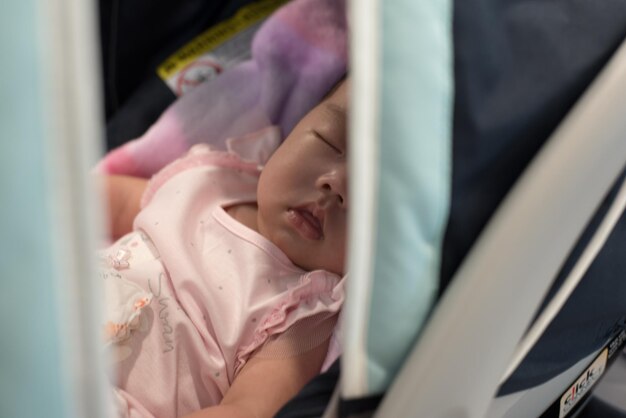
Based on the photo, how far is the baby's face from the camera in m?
0.88

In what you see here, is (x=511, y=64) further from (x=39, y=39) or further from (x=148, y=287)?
(x=148, y=287)

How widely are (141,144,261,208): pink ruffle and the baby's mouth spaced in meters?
0.20

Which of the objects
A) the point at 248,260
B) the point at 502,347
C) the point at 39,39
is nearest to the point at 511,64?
the point at 502,347

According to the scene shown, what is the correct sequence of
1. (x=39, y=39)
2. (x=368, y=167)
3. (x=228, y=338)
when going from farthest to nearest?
(x=228, y=338), (x=368, y=167), (x=39, y=39)

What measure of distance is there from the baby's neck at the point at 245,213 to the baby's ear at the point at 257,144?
4.1 inches

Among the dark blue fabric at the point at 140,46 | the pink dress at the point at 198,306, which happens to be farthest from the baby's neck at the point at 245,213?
the dark blue fabric at the point at 140,46

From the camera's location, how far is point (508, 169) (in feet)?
2.05

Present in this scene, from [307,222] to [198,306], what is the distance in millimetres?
159

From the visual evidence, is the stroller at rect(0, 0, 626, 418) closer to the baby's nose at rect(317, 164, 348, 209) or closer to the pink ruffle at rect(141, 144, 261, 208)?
the baby's nose at rect(317, 164, 348, 209)

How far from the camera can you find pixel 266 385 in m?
0.82

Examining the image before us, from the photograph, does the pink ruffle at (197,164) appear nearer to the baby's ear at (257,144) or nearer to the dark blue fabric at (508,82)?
the baby's ear at (257,144)

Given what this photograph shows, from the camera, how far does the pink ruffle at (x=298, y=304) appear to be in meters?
0.89

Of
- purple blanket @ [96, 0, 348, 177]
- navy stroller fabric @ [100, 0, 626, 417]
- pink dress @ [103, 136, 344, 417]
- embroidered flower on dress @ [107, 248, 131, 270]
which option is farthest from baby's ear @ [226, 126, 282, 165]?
navy stroller fabric @ [100, 0, 626, 417]

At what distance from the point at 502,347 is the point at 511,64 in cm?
21
